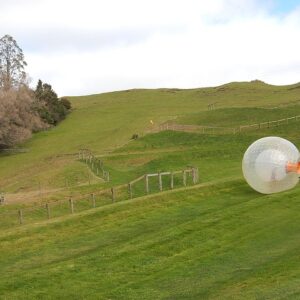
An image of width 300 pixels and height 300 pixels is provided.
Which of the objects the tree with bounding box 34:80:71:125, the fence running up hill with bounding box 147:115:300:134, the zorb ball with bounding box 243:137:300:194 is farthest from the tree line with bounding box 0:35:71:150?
the zorb ball with bounding box 243:137:300:194

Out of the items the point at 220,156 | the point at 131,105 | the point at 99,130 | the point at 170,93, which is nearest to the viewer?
the point at 220,156

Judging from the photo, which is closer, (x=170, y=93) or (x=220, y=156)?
(x=220, y=156)

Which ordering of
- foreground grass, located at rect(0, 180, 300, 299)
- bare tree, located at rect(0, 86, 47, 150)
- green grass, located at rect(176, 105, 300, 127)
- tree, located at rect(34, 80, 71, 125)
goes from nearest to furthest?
foreground grass, located at rect(0, 180, 300, 299)
green grass, located at rect(176, 105, 300, 127)
bare tree, located at rect(0, 86, 47, 150)
tree, located at rect(34, 80, 71, 125)

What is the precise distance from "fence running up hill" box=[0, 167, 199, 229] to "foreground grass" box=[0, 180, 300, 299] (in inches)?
164

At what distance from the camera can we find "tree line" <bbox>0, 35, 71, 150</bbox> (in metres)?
76.1

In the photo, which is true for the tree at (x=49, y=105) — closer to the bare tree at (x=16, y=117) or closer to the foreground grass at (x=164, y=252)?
the bare tree at (x=16, y=117)

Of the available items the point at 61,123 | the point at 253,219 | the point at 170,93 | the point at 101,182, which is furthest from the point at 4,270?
the point at 170,93

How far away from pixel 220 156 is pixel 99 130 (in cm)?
3718

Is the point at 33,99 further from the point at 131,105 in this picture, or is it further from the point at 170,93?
the point at 170,93

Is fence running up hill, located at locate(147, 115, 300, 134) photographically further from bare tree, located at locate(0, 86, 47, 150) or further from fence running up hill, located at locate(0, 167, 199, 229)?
fence running up hill, located at locate(0, 167, 199, 229)

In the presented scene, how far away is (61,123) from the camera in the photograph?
3792 inches

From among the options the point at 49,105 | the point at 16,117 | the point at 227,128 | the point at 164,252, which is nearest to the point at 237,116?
the point at 227,128

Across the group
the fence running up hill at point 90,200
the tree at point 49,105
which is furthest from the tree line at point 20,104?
the fence running up hill at point 90,200

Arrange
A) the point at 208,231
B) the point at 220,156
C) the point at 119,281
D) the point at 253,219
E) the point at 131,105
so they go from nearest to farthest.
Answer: the point at 119,281, the point at 208,231, the point at 253,219, the point at 220,156, the point at 131,105
